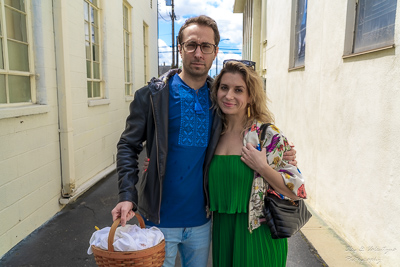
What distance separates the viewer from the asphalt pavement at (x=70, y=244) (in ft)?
11.0

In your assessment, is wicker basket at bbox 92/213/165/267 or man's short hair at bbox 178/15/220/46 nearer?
wicker basket at bbox 92/213/165/267

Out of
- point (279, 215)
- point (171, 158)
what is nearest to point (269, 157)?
point (279, 215)

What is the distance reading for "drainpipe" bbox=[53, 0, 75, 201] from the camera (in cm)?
450

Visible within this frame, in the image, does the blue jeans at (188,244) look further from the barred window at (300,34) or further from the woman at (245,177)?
the barred window at (300,34)

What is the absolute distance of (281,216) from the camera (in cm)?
192

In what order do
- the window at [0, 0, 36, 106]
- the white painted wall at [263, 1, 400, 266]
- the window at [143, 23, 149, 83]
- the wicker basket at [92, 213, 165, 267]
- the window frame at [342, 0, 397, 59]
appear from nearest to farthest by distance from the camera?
the wicker basket at [92, 213, 165, 267], the white painted wall at [263, 1, 400, 266], the window at [0, 0, 36, 106], the window frame at [342, 0, 397, 59], the window at [143, 23, 149, 83]

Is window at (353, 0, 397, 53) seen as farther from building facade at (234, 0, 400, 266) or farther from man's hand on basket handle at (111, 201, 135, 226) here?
man's hand on basket handle at (111, 201, 135, 226)

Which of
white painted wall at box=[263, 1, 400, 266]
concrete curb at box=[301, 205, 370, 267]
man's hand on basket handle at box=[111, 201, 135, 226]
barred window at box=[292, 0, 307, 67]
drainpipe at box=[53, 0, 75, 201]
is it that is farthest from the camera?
barred window at box=[292, 0, 307, 67]

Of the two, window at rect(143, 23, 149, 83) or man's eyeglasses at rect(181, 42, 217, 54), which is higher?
window at rect(143, 23, 149, 83)

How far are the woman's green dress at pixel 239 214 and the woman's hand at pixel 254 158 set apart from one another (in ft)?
0.16

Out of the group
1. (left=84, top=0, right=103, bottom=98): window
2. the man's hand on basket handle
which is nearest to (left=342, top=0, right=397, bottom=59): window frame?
the man's hand on basket handle

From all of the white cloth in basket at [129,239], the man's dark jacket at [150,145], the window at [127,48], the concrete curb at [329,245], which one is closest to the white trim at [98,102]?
the window at [127,48]

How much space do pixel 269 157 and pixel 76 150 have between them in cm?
405

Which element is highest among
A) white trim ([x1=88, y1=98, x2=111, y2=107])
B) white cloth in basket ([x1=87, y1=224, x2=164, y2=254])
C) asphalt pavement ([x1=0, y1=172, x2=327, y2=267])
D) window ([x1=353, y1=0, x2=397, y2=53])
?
window ([x1=353, y1=0, x2=397, y2=53])
